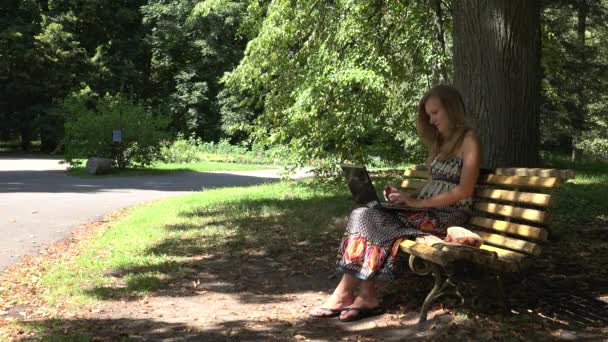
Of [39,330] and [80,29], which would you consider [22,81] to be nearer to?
[80,29]

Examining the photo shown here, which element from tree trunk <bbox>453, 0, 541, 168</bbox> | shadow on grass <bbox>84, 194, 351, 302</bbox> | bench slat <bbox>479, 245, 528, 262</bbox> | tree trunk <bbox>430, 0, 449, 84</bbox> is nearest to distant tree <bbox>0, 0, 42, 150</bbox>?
tree trunk <bbox>430, 0, 449, 84</bbox>

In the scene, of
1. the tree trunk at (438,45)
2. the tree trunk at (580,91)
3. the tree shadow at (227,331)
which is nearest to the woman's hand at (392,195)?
the tree shadow at (227,331)

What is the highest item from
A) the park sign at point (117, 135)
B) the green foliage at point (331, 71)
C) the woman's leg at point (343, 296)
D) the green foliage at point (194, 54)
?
the green foliage at point (194, 54)

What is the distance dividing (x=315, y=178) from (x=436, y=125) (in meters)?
10.9

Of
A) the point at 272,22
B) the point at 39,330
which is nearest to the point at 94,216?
the point at 272,22

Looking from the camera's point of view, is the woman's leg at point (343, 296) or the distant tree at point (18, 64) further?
the distant tree at point (18, 64)

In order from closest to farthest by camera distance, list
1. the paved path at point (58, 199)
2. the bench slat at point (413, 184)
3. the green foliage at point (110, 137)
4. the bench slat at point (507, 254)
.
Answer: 1. the bench slat at point (507, 254)
2. the bench slat at point (413, 184)
3. the paved path at point (58, 199)
4. the green foliage at point (110, 137)

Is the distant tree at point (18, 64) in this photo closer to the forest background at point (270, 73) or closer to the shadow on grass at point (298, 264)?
the forest background at point (270, 73)

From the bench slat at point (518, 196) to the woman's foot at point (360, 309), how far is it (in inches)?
42.4

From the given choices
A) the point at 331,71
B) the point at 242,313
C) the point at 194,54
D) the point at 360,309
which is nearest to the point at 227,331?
the point at 242,313

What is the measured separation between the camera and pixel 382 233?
4.32 metres

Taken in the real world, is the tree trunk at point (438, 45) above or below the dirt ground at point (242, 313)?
above

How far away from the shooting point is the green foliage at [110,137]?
23.5 metres

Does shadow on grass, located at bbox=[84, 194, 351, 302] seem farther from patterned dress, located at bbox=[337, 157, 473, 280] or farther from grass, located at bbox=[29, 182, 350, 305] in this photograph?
patterned dress, located at bbox=[337, 157, 473, 280]
